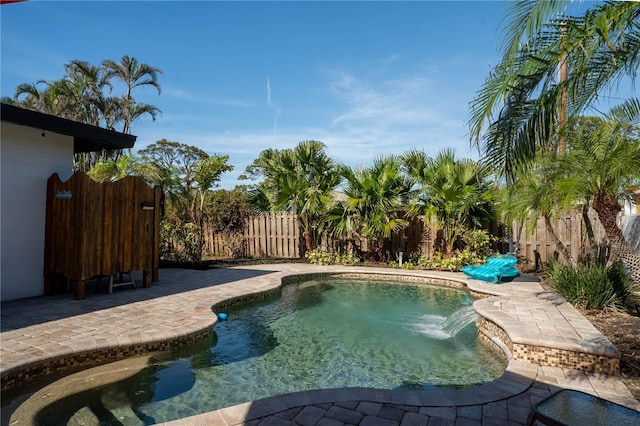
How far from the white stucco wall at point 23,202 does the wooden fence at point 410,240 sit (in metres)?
7.58

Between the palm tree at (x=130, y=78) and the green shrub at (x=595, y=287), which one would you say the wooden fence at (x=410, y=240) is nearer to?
the green shrub at (x=595, y=287)

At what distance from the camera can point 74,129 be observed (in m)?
6.54

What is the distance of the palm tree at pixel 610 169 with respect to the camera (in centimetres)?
414

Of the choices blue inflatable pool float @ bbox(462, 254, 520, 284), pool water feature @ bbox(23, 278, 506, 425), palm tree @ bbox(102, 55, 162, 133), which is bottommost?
pool water feature @ bbox(23, 278, 506, 425)

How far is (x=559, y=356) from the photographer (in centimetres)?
401

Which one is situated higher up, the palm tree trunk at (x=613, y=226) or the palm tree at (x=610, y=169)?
the palm tree at (x=610, y=169)

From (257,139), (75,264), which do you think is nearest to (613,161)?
(75,264)

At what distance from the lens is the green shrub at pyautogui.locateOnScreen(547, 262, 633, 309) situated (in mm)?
5836

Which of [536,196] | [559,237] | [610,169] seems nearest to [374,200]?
[536,196]

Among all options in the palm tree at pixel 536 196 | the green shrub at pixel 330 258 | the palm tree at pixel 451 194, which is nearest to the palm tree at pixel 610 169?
the palm tree at pixel 536 196

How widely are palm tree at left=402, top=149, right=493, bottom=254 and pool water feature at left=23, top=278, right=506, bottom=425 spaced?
3737 millimetres

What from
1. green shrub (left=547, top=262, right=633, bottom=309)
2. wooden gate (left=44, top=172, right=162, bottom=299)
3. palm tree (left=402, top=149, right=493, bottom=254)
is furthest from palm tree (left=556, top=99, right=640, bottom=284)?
wooden gate (left=44, top=172, right=162, bottom=299)

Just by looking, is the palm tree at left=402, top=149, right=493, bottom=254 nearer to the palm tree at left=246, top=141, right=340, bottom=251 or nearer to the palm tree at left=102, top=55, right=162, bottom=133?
the palm tree at left=246, top=141, right=340, bottom=251

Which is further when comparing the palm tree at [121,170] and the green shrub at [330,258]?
the green shrub at [330,258]
